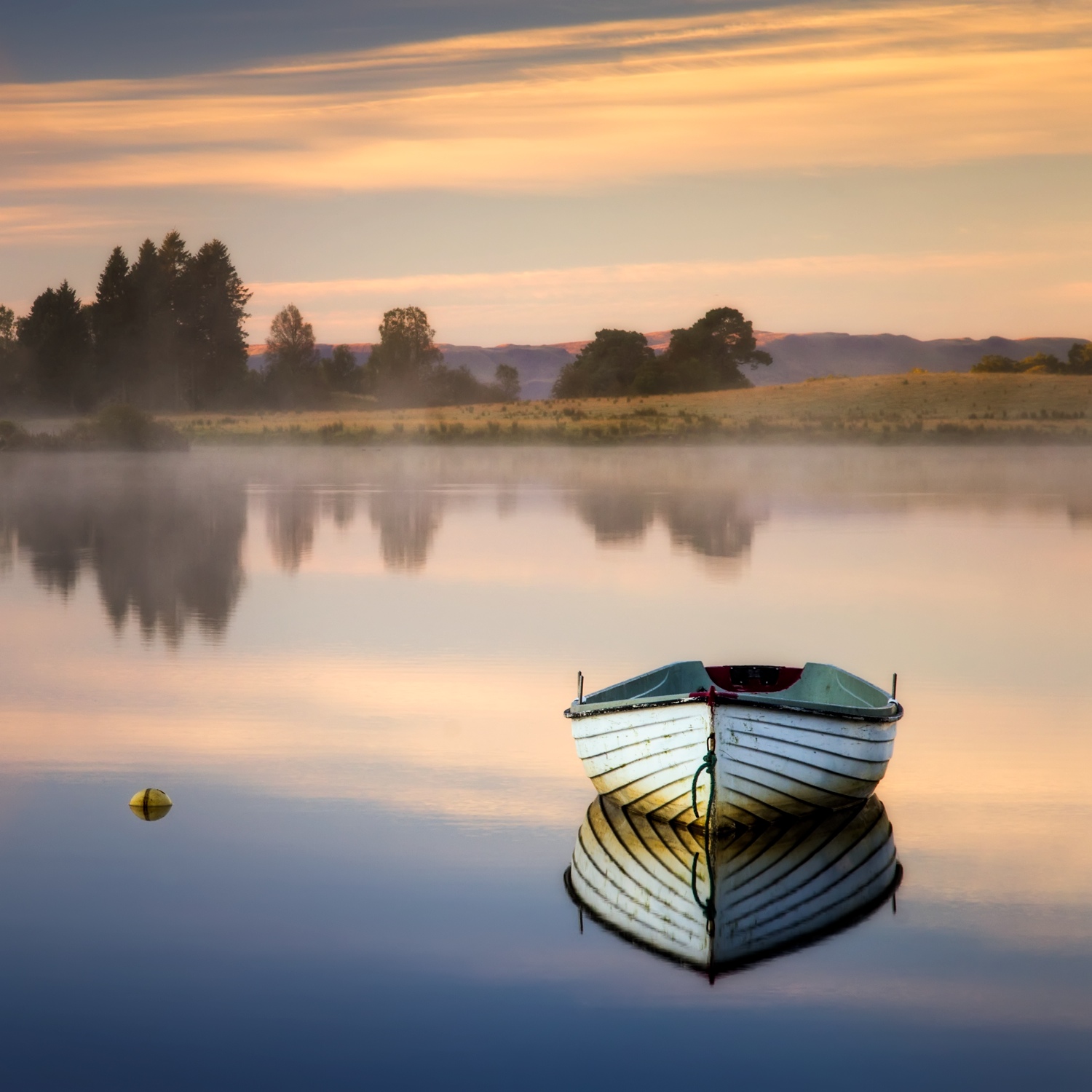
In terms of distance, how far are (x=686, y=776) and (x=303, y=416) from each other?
10741 centimetres

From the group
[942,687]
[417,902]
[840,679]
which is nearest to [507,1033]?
[417,902]

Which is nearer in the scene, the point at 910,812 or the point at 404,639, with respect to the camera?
the point at 910,812

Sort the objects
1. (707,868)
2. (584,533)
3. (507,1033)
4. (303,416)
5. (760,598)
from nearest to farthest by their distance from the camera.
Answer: (507,1033)
(707,868)
(760,598)
(584,533)
(303,416)

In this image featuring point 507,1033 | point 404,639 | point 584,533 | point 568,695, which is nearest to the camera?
point 507,1033

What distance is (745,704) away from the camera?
31.8 feet

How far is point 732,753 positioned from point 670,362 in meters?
116

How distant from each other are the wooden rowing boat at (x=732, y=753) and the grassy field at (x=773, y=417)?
81466 mm

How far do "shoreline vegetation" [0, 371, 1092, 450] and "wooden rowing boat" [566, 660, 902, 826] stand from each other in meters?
81.4

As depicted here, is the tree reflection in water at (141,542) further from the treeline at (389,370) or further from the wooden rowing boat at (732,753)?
the treeline at (389,370)

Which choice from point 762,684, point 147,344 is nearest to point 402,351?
point 147,344

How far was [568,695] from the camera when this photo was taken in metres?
15.7

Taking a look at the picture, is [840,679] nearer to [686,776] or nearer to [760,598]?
[686,776]

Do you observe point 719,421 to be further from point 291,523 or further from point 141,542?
point 141,542

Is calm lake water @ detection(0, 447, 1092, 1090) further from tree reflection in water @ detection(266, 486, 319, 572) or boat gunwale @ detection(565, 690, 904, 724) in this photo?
tree reflection in water @ detection(266, 486, 319, 572)
